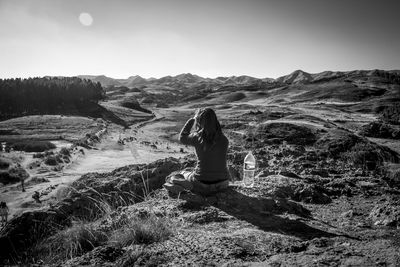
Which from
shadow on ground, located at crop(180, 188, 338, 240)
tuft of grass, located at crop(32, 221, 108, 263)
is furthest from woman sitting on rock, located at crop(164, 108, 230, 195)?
tuft of grass, located at crop(32, 221, 108, 263)

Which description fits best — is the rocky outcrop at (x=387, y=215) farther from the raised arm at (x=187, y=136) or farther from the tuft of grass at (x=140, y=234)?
the raised arm at (x=187, y=136)

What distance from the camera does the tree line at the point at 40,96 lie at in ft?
199

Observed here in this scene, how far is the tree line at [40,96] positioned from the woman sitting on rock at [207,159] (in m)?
Answer: 62.1

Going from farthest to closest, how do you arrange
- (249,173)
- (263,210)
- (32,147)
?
(32,147), (249,173), (263,210)

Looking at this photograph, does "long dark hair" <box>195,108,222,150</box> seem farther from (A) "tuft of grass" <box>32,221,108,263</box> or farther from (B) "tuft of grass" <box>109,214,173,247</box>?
(A) "tuft of grass" <box>32,221,108,263</box>

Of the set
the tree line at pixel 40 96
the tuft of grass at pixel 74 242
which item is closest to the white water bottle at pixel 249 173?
the tuft of grass at pixel 74 242

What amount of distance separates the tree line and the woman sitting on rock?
6211 centimetres

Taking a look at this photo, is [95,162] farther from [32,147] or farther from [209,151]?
[209,151]

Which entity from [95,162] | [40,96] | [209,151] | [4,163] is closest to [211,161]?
[209,151]

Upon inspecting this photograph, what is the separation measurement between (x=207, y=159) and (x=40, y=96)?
67.9 metres

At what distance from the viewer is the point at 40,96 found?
64.2 metres

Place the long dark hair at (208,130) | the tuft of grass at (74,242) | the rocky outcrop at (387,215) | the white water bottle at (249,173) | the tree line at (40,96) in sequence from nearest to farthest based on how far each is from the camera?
the tuft of grass at (74,242) < the rocky outcrop at (387,215) < the long dark hair at (208,130) < the white water bottle at (249,173) < the tree line at (40,96)

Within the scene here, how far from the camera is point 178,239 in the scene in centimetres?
375

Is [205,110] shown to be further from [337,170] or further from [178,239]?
[337,170]
